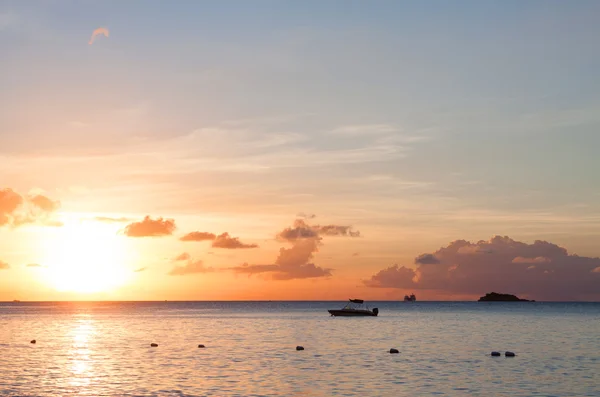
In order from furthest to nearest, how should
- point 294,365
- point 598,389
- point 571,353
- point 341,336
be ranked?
point 341,336, point 571,353, point 294,365, point 598,389

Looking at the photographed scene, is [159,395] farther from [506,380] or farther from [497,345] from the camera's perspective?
[497,345]

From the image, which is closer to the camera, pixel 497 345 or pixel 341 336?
pixel 497 345

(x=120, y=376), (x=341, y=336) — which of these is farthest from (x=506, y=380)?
(x=341, y=336)

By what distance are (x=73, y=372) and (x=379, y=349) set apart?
41.7 m

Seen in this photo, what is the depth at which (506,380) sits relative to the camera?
62.4 metres

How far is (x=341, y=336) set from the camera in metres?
122

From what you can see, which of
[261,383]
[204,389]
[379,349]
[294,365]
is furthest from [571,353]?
[204,389]

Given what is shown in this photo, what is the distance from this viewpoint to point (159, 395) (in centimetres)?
5222

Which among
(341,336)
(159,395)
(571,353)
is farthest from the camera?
(341,336)

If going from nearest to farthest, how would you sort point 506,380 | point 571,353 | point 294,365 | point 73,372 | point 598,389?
point 598,389, point 506,380, point 73,372, point 294,365, point 571,353

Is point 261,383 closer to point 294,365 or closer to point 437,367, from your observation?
point 294,365

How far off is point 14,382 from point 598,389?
4941cm

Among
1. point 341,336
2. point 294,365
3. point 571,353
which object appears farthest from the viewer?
point 341,336

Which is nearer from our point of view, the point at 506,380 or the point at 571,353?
the point at 506,380
